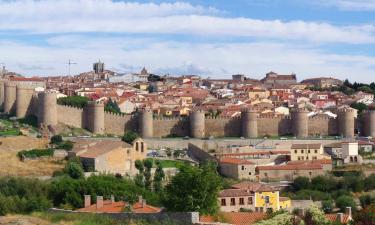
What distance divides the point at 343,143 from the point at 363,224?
97.7ft

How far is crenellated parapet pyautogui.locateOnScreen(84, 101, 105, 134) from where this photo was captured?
154ft

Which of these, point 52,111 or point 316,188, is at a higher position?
point 52,111

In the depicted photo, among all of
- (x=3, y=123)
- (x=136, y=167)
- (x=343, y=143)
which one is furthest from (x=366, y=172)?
(x=3, y=123)

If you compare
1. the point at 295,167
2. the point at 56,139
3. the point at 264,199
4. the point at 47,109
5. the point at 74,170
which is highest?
the point at 47,109

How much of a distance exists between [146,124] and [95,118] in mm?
2548

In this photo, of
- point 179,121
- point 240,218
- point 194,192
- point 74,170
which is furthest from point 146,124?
point 240,218

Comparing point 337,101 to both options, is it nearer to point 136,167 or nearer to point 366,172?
point 366,172

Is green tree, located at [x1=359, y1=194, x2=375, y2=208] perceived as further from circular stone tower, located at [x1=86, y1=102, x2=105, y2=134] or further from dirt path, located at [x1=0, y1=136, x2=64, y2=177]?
circular stone tower, located at [x1=86, y1=102, x2=105, y2=134]

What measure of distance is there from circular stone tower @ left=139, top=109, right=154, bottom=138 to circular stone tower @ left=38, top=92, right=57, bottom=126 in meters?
4.40

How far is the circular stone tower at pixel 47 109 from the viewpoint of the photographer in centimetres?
4559

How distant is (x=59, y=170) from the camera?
3531 cm

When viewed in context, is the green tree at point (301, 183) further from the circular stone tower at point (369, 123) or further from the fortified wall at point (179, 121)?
the circular stone tower at point (369, 123)

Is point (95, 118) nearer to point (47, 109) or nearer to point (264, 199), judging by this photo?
point (47, 109)

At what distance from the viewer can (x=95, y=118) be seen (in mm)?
47094
